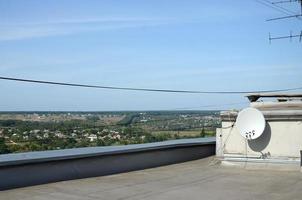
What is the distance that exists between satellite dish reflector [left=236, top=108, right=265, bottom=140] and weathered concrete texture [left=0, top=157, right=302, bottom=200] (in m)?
1.01

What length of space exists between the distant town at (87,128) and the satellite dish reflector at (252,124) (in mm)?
2429

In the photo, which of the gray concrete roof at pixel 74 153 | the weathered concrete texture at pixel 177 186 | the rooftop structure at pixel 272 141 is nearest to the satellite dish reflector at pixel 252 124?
the rooftop structure at pixel 272 141

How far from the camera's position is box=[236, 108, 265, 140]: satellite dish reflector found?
12.2 m

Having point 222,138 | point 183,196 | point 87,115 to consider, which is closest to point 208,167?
point 222,138

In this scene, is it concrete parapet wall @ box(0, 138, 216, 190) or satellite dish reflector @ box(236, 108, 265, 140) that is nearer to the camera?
concrete parapet wall @ box(0, 138, 216, 190)

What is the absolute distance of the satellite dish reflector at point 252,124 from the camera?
482 inches

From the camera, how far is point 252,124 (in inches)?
481

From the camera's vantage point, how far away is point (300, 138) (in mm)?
12203

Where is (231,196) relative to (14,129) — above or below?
below

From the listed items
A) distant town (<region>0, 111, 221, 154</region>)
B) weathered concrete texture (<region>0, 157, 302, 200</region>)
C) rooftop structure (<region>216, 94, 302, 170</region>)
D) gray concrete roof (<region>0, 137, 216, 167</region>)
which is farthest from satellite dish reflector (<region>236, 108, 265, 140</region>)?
distant town (<region>0, 111, 221, 154</region>)

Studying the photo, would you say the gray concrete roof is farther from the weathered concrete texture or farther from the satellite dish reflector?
the satellite dish reflector

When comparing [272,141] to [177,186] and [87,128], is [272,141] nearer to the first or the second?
[177,186]

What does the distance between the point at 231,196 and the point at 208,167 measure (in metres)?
4.08

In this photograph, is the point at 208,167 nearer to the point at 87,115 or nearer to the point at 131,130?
the point at 131,130
